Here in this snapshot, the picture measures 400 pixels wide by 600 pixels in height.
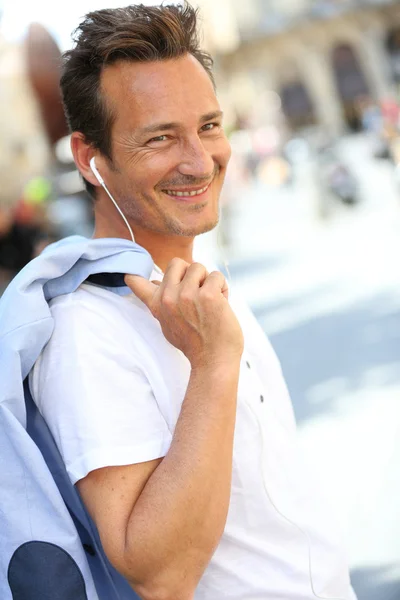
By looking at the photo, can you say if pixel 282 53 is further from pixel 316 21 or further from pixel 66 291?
pixel 66 291

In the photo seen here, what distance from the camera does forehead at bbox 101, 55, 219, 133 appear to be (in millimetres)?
1640

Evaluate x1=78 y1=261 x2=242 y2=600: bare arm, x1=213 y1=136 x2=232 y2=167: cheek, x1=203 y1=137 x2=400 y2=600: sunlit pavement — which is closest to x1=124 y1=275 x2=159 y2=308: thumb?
x1=78 y1=261 x2=242 y2=600: bare arm

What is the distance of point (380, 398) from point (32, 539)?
4499 millimetres

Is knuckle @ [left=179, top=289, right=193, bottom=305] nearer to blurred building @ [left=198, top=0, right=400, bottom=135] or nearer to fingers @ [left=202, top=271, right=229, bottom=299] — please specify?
fingers @ [left=202, top=271, right=229, bottom=299]

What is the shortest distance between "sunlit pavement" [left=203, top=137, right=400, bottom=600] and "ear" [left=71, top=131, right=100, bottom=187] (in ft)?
7.99

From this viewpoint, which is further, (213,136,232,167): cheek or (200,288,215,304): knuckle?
(213,136,232,167): cheek

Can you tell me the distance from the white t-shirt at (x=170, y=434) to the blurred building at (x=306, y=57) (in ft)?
146

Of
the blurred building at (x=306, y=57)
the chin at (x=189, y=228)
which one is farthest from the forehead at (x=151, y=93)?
the blurred building at (x=306, y=57)

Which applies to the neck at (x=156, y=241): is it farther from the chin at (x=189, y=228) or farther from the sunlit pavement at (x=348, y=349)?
the sunlit pavement at (x=348, y=349)

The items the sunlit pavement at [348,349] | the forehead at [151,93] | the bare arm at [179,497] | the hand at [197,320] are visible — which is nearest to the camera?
the bare arm at [179,497]

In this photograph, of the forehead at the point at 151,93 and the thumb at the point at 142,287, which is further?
the forehead at the point at 151,93

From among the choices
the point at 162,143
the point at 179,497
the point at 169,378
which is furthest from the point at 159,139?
the point at 179,497

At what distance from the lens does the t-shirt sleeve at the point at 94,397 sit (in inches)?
52.3

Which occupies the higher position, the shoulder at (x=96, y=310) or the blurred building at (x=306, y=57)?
the shoulder at (x=96, y=310)
